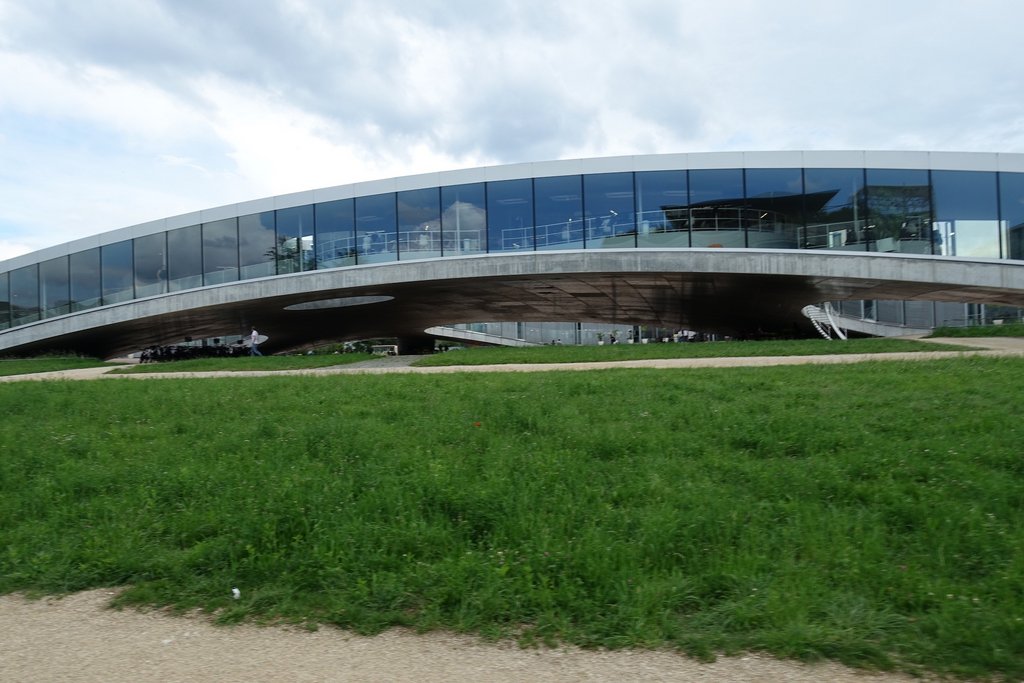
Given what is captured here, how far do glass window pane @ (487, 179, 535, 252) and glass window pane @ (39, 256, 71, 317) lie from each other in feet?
73.1

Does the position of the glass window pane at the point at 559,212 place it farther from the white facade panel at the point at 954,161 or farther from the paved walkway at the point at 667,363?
the white facade panel at the point at 954,161

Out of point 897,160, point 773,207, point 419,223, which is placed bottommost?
point 773,207

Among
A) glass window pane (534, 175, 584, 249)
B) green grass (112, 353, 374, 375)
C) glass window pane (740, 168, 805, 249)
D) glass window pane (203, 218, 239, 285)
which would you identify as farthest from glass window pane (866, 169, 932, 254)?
glass window pane (203, 218, 239, 285)

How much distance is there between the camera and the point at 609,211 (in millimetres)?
24156

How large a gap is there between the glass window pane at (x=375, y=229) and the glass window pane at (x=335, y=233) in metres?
0.32

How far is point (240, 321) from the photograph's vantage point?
34.3 m

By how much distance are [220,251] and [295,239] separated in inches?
158

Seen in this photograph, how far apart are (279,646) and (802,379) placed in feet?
27.5

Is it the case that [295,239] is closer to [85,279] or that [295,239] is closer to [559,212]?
[559,212]

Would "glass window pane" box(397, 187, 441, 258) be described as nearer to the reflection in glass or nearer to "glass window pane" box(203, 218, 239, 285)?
"glass window pane" box(203, 218, 239, 285)

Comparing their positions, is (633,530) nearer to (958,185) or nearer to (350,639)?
(350,639)

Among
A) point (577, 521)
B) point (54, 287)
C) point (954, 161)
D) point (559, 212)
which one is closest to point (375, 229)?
point (559, 212)

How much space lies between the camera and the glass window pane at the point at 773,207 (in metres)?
23.2

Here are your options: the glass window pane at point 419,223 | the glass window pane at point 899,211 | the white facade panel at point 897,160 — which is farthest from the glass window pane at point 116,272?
the white facade panel at point 897,160
